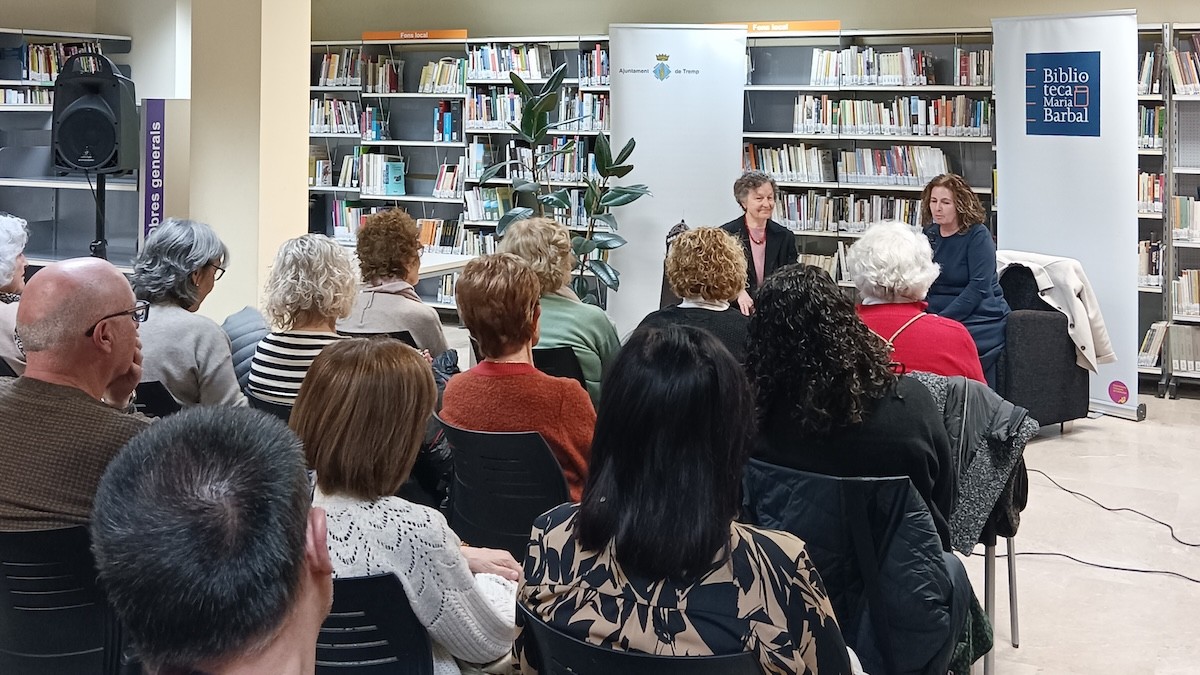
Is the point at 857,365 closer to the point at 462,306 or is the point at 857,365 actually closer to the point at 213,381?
the point at 462,306

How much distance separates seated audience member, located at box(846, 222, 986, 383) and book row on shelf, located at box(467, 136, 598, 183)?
5085mm

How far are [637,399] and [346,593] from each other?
528 mm

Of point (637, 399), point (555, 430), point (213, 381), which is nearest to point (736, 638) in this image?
point (637, 399)

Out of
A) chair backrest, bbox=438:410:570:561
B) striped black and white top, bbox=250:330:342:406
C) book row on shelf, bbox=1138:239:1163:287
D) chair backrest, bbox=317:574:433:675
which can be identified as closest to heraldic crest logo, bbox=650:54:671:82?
book row on shelf, bbox=1138:239:1163:287

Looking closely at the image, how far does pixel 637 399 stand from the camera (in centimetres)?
162

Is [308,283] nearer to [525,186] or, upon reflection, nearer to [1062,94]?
[525,186]

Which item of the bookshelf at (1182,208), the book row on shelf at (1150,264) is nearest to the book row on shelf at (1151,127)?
the bookshelf at (1182,208)

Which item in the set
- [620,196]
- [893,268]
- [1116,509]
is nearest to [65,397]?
[893,268]

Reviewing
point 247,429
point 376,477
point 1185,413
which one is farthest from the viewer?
point 1185,413

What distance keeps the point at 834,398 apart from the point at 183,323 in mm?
1826

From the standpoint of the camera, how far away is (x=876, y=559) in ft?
7.39

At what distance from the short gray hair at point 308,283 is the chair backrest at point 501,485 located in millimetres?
706

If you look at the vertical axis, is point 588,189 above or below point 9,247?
above

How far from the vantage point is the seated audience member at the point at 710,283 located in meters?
3.62
